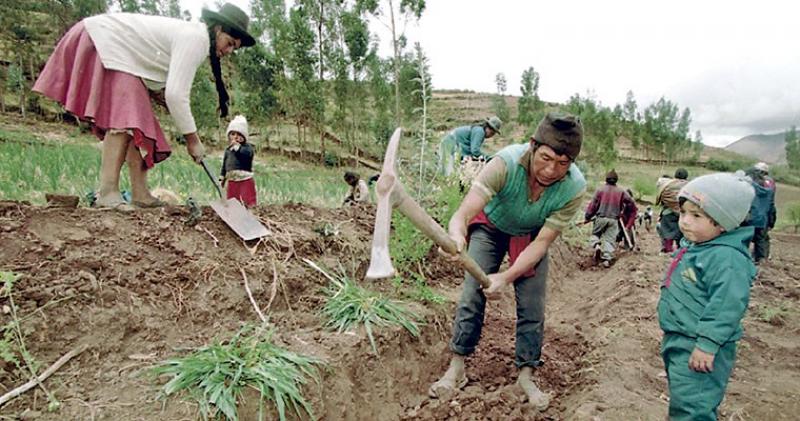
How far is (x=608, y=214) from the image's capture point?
6.76 metres

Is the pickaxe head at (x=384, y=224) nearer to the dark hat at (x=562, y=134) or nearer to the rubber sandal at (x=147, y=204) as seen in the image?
the dark hat at (x=562, y=134)

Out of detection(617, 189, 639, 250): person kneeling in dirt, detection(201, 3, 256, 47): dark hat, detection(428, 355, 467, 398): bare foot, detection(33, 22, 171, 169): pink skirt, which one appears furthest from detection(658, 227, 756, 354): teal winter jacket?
detection(617, 189, 639, 250): person kneeling in dirt

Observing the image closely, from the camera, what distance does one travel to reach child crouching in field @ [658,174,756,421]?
5.75 feet

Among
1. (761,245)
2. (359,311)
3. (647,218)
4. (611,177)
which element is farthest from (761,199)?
(647,218)

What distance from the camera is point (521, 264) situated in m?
2.23

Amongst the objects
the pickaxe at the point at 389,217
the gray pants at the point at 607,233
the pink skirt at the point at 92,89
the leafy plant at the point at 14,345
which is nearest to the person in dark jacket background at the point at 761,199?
the gray pants at the point at 607,233

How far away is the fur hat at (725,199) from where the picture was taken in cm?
182

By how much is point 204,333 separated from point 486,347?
5.84 feet

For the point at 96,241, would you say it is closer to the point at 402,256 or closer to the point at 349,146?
the point at 402,256

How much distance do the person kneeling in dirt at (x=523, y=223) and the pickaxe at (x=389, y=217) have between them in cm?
20

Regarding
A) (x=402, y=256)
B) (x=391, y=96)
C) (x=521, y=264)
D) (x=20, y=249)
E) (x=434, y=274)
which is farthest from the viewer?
(x=391, y=96)

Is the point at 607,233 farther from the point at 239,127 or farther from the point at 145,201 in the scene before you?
the point at 145,201

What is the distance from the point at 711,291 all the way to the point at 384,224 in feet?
4.52

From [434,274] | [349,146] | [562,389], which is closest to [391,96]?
[349,146]
